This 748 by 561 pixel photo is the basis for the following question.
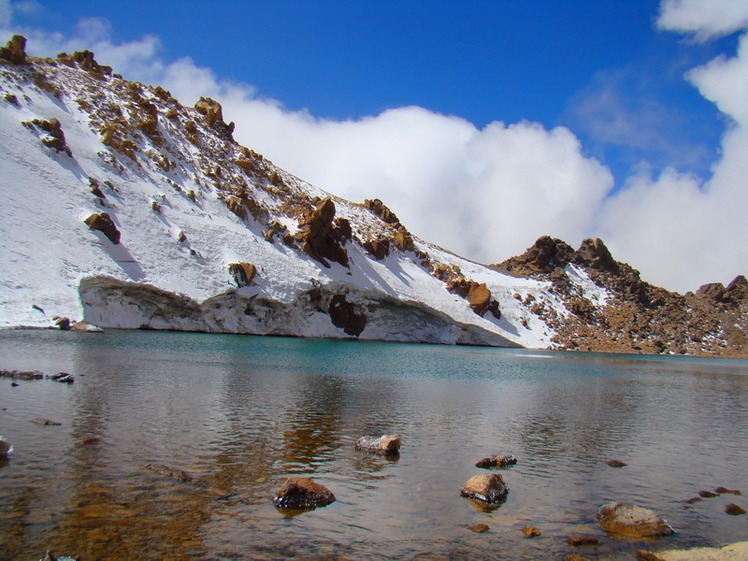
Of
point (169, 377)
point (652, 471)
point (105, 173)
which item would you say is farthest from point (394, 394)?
point (105, 173)

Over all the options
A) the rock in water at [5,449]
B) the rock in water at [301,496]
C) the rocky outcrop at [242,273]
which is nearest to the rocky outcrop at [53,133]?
the rocky outcrop at [242,273]

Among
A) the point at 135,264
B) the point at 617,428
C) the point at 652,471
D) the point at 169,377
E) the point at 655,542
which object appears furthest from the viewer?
the point at 135,264

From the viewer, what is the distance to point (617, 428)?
64.5ft

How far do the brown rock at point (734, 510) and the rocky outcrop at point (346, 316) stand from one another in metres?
72.1

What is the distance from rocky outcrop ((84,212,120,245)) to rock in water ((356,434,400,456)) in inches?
2094

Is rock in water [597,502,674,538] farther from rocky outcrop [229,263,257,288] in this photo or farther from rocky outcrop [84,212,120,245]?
rocky outcrop [229,263,257,288]

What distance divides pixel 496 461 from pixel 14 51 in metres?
90.4

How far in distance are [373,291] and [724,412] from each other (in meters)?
61.9

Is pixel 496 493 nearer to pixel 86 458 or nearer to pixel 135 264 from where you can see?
pixel 86 458

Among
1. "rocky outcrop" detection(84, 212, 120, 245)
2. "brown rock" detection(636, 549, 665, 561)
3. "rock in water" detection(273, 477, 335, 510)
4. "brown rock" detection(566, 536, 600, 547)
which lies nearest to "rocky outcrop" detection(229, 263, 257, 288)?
"rocky outcrop" detection(84, 212, 120, 245)

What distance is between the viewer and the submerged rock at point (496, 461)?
13156 mm

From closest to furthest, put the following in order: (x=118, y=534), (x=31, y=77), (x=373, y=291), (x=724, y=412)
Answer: (x=118, y=534) < (x=724, y=412) < (x=31, y=77) < (x=373, y=291)

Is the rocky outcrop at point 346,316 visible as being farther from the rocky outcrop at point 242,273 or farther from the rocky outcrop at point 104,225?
the rocky outcrop at point 104,225

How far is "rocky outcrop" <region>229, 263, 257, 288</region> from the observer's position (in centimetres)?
6725
